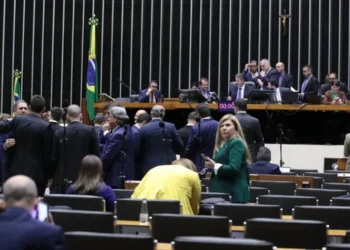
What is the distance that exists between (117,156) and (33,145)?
126cm

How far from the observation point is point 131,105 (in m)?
17.6

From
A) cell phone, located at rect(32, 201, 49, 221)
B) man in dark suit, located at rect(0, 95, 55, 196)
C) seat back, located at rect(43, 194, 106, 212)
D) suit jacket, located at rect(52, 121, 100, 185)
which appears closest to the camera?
cell phone, located at rect(32, 201, 49, 221)

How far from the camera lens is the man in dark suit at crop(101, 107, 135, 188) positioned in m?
11.0

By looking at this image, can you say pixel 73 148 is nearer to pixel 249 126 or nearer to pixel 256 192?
pixel 256 192

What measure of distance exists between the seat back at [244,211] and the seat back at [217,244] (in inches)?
93.8

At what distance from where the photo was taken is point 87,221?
658 cm

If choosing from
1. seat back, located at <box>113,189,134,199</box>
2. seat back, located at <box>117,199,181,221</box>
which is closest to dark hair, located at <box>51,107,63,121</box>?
seat back, located at <box>113,189,134,199</box>

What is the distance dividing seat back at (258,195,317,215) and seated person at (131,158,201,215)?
31.1 inches

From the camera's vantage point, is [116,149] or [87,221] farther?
[116,149]

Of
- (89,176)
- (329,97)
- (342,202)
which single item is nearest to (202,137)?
(342,202)

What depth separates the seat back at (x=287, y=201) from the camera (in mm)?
8398

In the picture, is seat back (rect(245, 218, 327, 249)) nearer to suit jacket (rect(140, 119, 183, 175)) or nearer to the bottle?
the bottle

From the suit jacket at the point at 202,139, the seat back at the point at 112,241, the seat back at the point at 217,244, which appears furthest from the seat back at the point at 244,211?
the suit jacket at the point at 202,139

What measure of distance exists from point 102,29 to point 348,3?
598cm
